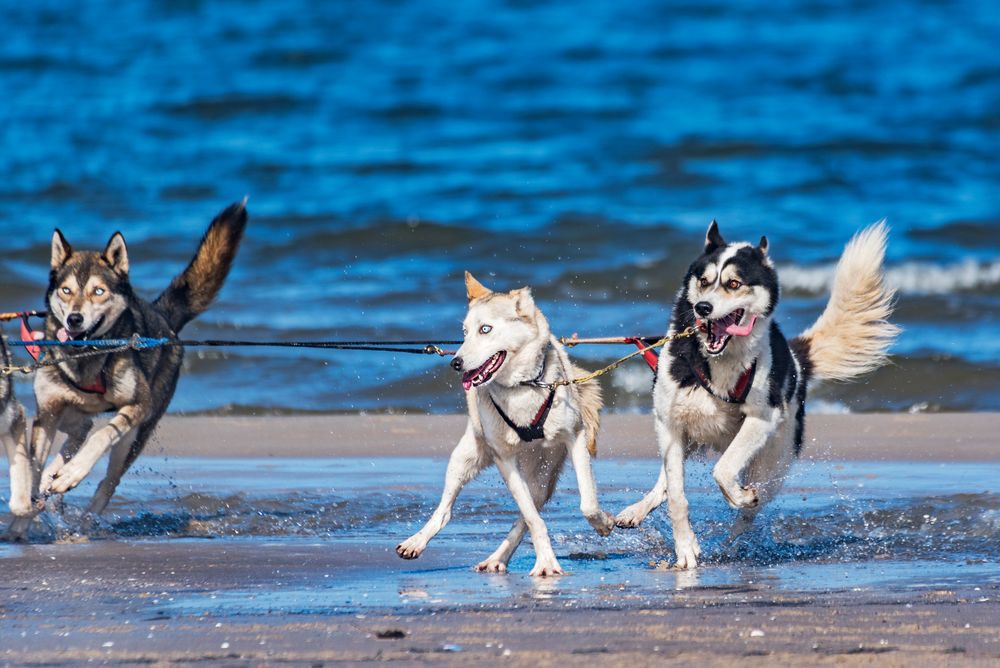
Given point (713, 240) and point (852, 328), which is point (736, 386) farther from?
point (852, 328)

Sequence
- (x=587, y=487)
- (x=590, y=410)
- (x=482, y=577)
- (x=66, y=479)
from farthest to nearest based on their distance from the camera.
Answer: (x=66, y=479) → (x=590, y=410) → (x=587, y=487) → (x=482, y=577)

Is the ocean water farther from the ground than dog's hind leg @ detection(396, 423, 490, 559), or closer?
farther from the ground

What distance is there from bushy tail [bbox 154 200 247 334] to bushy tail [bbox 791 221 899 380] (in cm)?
290

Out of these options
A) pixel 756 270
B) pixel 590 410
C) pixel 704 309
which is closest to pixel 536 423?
pixel 590 410

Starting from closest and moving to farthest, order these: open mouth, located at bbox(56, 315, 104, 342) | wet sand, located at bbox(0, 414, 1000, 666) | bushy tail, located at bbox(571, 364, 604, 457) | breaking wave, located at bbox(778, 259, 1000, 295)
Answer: wet sand, located at bbox(0, 414, 1000, 666) < bushy tail, located at bbox(571, 364, 604, 457) < open mouth, located at bbox(56, 315, 104, 342) < breaking wave, located at bbox(778, 259, 1000, 295)

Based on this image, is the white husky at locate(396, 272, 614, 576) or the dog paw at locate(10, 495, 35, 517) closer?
the white husky at locate(396, 272, 614, 576)

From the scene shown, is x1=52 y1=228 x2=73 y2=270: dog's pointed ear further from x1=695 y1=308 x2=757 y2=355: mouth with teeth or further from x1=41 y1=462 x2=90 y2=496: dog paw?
x1=695 y1=308 x2=757 y2=355: mouth with teeth

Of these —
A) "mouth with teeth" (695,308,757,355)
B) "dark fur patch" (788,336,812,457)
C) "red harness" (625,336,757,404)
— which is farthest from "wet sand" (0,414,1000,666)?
"mouth with teeth" (695,308,757,355)

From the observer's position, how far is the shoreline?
7.73 m

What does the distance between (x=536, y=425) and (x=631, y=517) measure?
0.66 metres

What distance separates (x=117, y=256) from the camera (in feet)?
21.0

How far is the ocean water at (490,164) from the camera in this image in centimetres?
1196

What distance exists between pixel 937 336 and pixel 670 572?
7434 mm

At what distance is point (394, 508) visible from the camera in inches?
249
